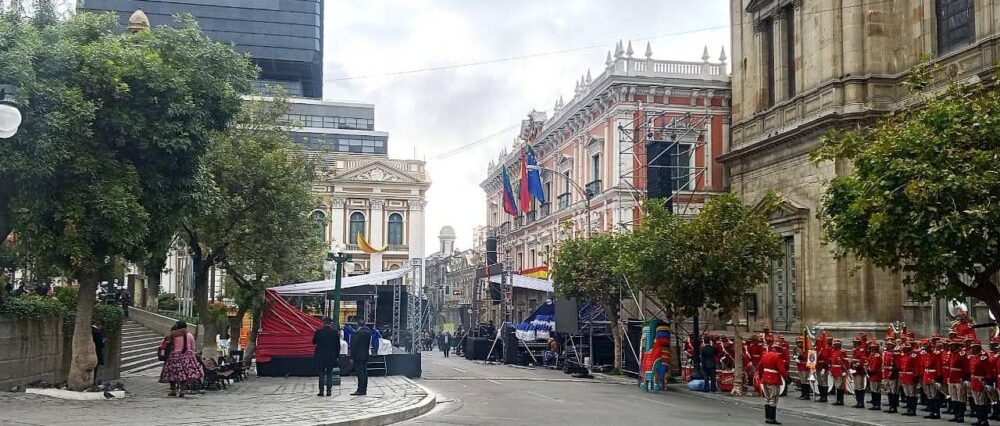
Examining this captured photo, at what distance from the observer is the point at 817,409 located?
2098 cm

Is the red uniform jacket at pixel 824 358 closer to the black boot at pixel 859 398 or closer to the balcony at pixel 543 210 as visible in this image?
the black boot at pixel 859 398

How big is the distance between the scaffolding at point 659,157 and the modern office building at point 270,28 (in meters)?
61.4

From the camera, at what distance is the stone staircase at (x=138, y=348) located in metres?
28.0

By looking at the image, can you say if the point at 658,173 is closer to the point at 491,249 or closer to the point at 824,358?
the point at 491,249

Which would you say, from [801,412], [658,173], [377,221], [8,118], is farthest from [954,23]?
[377,221]

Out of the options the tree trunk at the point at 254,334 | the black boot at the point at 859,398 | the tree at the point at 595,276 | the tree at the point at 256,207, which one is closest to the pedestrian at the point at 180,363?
the tree at the point at 256,207

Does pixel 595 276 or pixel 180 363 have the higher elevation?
pixel 595 276

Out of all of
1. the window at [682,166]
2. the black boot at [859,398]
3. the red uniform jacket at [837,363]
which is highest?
the window at [682,166]

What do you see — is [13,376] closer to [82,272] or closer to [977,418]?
[82,272]

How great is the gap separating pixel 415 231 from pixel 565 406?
6071 centimetres

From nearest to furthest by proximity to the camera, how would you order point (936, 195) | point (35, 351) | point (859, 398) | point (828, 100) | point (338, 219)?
point (936, 195)
point (35, 351)
point (859, 398)
point (828, 100)
point (338, 219)

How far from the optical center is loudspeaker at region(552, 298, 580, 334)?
35.3 meters

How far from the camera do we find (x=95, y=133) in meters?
17.9

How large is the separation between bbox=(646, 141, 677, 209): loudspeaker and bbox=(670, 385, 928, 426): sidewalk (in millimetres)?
16903
